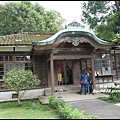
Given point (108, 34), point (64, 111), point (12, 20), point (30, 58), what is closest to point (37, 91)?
point (30, 58)

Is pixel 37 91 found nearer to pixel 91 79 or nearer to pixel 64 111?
pixel 91 79

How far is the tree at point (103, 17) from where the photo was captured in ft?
56.9

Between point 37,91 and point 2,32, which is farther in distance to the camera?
point 2,32

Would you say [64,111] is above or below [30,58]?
below

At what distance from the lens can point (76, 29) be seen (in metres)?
9.97

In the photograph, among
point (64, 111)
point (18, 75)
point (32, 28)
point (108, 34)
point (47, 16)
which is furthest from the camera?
point (47, 16)

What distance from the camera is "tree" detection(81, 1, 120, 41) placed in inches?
682

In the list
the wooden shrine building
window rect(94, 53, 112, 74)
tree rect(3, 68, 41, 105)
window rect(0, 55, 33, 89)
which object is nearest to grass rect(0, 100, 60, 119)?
tree rect(3, 68, 41, 105)

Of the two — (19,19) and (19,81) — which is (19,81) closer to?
(19,81)

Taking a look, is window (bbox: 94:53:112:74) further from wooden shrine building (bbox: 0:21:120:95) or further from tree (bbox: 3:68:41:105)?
tree (bbox: 3:68:41:105)

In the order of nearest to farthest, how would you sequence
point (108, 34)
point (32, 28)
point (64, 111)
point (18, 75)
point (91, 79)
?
point (64, 111) < point (18, 75) < point (91, 79) < point (108, 34) < point (32, 28)

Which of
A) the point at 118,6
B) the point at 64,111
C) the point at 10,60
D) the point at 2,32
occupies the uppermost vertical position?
the point at 118,6

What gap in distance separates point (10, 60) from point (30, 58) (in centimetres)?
145

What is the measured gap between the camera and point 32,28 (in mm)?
22859
